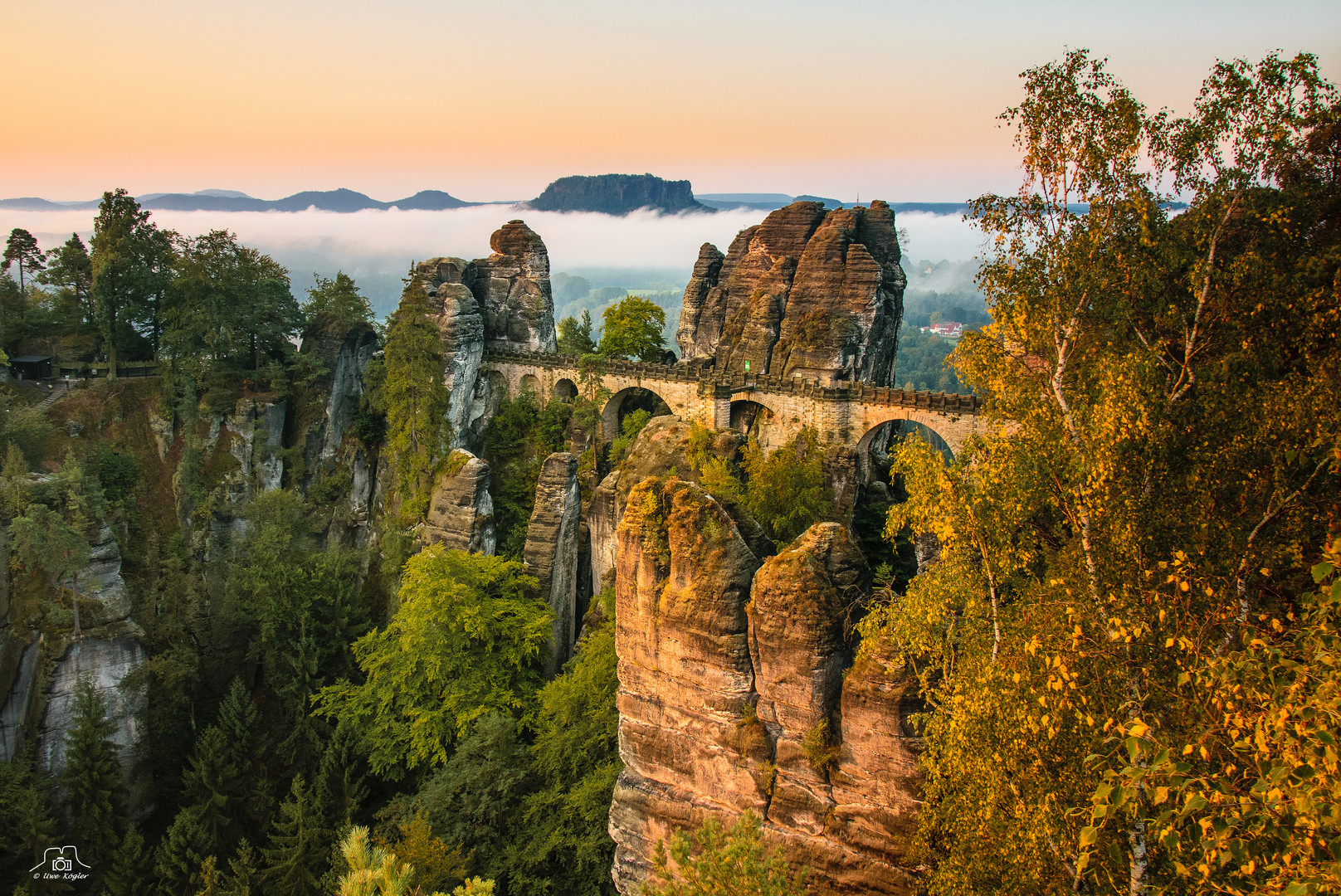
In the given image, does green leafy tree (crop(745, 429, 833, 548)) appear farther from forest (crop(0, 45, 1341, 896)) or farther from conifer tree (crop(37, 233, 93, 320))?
conifer tree (crop(37, 233, 93, 320))

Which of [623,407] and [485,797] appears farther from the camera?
[623,407]

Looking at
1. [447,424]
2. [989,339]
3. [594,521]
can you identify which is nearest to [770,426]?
[594,521]

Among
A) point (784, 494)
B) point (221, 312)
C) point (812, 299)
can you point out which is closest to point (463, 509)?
point (784, 494)

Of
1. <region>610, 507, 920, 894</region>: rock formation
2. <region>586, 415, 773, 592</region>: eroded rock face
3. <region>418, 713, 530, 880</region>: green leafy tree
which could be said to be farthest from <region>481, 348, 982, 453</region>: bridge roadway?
<region>418, 713, 530, 880</region>: green leafy tree

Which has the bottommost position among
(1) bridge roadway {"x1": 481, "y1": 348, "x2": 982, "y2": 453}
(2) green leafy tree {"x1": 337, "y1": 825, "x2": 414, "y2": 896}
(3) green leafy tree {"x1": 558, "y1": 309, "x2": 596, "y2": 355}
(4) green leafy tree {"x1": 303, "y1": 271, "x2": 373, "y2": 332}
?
(2) green leafy tree {"x1": 337, "y1": 825, "x2": 414, "y2": 896}

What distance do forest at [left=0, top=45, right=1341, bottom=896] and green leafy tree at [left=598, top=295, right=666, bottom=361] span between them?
221 mm

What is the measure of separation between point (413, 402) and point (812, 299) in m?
18.7

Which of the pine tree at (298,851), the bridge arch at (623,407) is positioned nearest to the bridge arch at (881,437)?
the bridge arch at (623,407)

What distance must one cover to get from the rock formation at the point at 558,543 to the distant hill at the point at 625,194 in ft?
342

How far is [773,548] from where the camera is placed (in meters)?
16.5

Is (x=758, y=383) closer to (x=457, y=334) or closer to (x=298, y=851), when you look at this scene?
(x=457, y=334)

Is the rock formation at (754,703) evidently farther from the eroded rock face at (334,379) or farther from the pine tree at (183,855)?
the eroded rock face at (334,379)

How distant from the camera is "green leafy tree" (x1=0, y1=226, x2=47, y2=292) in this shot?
37.4m

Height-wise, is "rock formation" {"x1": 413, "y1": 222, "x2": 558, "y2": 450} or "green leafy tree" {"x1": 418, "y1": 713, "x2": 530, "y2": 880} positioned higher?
"rock formation" {"x1": 413, "y1": 222, "x2": 558, "y2": 450}
